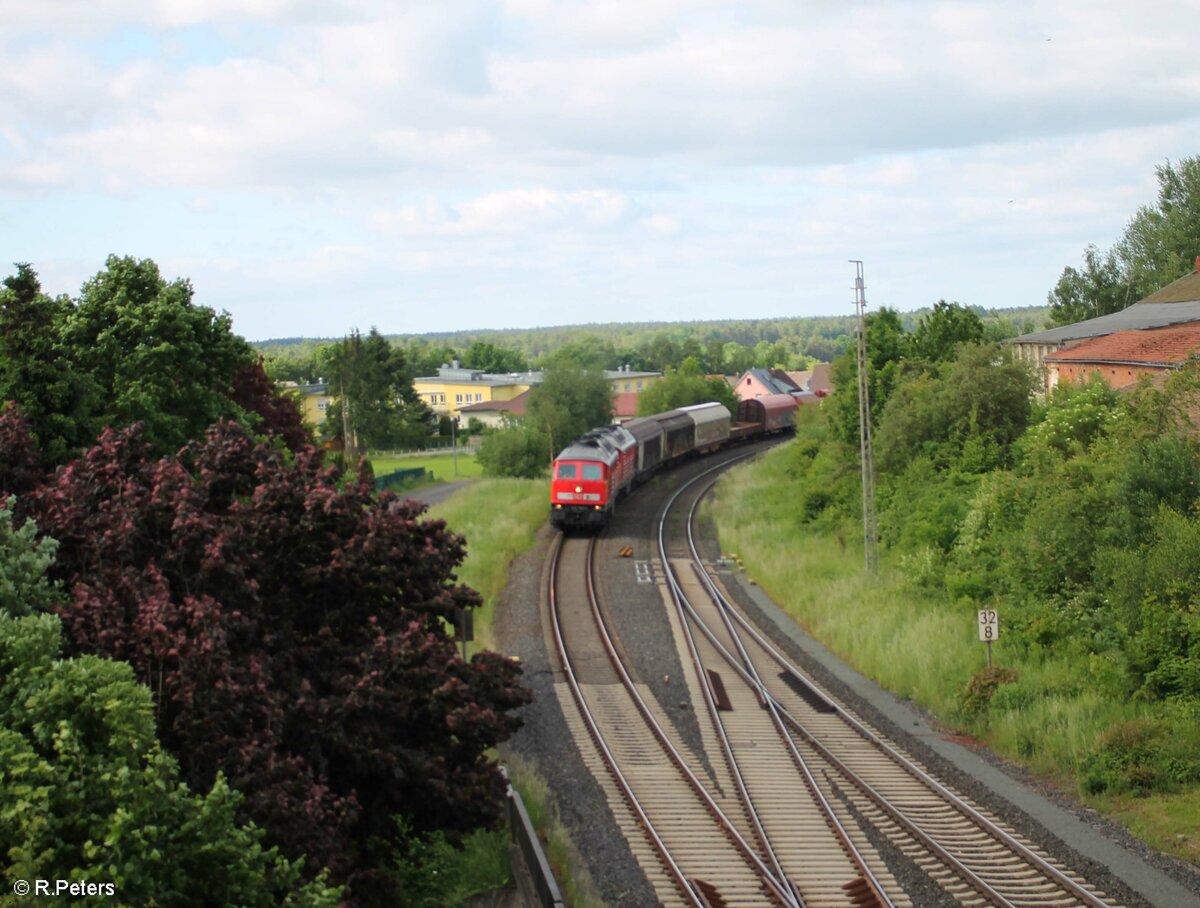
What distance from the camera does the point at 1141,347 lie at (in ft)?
117

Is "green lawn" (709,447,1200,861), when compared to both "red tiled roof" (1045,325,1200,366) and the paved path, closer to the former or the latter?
"red tiled roof" (1045,325,1200,366)

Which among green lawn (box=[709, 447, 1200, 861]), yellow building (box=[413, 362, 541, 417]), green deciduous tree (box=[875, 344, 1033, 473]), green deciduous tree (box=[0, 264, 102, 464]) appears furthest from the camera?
yellow building (box=[413, 362, 541, 417])

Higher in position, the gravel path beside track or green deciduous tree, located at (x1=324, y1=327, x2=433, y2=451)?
green deciduous tree, located at (x1=324, y1=327, x2=433, y2=451)

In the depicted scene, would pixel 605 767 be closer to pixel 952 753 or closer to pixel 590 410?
pixel 952 753

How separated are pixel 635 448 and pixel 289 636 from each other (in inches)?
1510

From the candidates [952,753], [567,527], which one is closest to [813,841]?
[952,753]

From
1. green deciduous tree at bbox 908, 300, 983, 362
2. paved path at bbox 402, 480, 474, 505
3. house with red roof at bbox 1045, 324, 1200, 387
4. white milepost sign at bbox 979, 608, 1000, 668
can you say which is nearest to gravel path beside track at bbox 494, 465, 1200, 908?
white milepost sign at bbox 979, 608, 1000, 668

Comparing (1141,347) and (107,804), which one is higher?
(1141,347)

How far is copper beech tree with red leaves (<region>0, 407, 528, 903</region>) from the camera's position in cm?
1032

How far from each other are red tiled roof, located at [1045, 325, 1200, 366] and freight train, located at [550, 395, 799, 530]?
16020mm

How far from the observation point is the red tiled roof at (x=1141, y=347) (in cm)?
3266

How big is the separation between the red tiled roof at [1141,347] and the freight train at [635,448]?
16020mm

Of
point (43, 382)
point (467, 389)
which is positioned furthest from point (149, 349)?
point (467, 389)

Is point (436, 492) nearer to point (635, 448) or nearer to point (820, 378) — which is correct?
point (635, 448)
